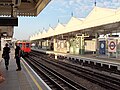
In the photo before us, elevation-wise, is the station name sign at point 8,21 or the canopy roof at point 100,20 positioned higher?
the canopy roof at point 100,20

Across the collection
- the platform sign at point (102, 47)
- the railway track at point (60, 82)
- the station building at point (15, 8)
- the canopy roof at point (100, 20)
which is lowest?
the railway track at point (60, 82)

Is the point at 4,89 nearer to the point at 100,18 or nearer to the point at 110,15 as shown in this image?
the point at 110,15

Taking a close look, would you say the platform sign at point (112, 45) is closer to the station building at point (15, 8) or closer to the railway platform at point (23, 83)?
the station building at point (15, 8)

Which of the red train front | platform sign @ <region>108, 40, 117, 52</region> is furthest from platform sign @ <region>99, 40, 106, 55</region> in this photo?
the red train front

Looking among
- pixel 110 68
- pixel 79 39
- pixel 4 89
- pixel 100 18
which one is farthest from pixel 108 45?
pixel 4 89

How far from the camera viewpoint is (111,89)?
1330 cm

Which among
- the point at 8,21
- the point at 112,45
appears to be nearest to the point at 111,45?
the point at 112,45

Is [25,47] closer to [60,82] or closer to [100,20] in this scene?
[100,20]

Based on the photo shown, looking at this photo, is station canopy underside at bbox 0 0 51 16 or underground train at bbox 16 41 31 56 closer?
station canopy underside at bbox 0 0 51 16

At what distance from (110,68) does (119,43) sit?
4.06 m

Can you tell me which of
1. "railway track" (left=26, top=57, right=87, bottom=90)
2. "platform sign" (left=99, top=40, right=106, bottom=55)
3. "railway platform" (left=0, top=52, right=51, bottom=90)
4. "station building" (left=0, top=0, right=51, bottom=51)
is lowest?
"railway track" (left=26, top=57, right=87, bottom=90)

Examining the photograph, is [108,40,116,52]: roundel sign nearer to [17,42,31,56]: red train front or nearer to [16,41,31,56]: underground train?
[17,42,31,56]: red train front

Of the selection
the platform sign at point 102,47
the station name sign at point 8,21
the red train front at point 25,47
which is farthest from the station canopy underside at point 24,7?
the red train front at point 25,47

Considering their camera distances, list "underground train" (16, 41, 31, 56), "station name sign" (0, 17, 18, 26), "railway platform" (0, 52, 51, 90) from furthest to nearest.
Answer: "underground train" (16, 41, 31, 56), "station name sign" (0, 17, 18, 26), "railway platform" (0, 52, 51, 90)
